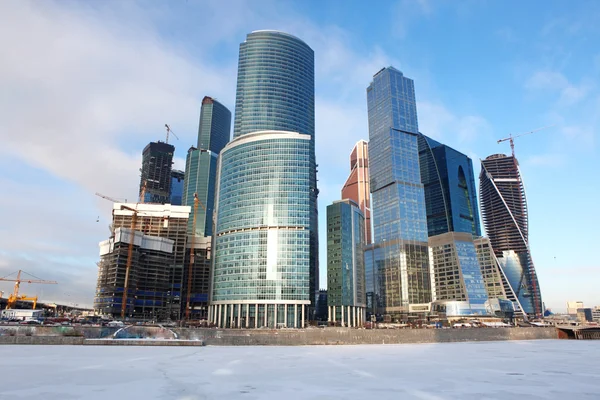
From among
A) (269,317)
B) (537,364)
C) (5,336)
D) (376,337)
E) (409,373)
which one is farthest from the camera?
(269,317)

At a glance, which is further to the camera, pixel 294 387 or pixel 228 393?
pixel 294 387

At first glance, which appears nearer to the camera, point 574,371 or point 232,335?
point 574,371

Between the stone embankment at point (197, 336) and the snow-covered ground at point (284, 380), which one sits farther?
the stone embankment at point (197, 336)

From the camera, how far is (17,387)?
3350 centimetres

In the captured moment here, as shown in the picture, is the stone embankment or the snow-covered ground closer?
the snow-covered ground

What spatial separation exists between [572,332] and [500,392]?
16544 cm

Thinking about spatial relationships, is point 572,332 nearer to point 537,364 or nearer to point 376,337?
point 376,337

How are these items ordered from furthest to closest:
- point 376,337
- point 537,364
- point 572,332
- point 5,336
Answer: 1. point 572,332
2. point 376,337
3. point 5,336
4. point 537,364

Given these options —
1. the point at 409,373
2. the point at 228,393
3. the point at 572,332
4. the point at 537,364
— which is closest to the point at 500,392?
the point at 409,373

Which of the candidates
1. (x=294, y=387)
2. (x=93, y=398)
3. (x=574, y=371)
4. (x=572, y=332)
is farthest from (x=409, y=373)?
(x=572, y=332)

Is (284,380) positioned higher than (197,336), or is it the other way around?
(284,380)

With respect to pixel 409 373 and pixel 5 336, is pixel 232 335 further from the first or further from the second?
pixel 409 373

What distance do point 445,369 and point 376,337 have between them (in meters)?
67.1

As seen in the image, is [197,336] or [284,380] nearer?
[284,380]
